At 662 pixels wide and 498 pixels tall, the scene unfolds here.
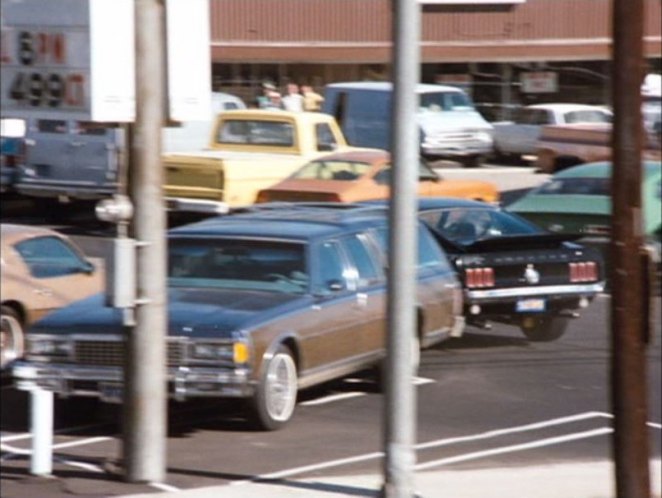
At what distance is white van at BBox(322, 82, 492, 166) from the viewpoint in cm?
2486

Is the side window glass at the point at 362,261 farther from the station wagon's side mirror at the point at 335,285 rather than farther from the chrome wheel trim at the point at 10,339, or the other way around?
the chrome wheel trim at the point at 10,339

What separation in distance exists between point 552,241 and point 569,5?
13771mm

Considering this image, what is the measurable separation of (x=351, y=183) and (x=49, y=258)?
21.4ft

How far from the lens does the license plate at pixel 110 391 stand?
1202 cm

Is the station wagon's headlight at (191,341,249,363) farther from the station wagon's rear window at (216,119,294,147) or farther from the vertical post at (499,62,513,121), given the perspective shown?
the vertical post at (499,62,513,121)

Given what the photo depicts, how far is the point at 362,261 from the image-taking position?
13.9 metres

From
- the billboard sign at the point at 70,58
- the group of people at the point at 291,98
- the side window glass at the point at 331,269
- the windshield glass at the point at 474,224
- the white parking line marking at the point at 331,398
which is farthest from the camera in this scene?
the group of people at the point at 291,98

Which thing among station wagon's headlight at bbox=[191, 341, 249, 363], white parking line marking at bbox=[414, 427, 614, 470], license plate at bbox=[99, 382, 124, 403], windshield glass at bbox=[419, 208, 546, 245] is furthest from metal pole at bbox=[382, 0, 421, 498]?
windshield glass at bbox=[419, 208, 546, 245]

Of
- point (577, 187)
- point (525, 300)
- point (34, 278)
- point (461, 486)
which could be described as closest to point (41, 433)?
point (461, 486)

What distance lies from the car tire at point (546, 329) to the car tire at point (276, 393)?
206 inches

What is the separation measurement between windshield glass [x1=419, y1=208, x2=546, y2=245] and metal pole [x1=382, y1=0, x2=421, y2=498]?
24.6 ft

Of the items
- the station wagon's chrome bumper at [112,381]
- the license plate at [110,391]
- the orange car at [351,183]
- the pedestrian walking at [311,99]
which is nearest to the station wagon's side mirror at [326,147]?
the orange car at [351,183]

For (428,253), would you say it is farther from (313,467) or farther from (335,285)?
(313,467)

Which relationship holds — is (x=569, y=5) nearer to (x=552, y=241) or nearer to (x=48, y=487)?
(x=552, y=241)
